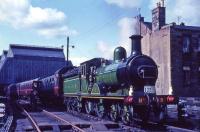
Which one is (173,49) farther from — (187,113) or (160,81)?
(187,113)

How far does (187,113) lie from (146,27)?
2046 cm

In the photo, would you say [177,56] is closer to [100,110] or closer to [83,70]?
[83,70]

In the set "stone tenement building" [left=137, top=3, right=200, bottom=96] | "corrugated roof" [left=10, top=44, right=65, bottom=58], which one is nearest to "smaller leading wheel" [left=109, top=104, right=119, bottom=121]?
"stone tenement building" [left=137, top=3, right=200, bottom=96]

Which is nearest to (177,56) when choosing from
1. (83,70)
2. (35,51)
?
(83,70)

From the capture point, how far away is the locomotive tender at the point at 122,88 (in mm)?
14500

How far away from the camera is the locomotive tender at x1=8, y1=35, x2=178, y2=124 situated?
14.5 meters

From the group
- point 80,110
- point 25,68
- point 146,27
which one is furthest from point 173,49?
point 25,68

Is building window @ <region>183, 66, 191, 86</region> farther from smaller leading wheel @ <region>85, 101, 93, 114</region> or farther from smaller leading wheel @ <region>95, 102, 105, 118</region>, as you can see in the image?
smaller leading wheel @ <region>95, 102, 105, 118</region>

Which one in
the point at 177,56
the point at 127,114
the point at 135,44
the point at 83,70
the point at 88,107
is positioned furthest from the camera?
the point at 177,56

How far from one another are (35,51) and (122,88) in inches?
1918

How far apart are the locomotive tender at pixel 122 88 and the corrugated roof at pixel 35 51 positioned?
40769 mm

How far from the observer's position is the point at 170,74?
31.5 metres

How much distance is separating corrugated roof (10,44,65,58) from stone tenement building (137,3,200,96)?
3215cm

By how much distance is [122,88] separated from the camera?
1595 centimetres
